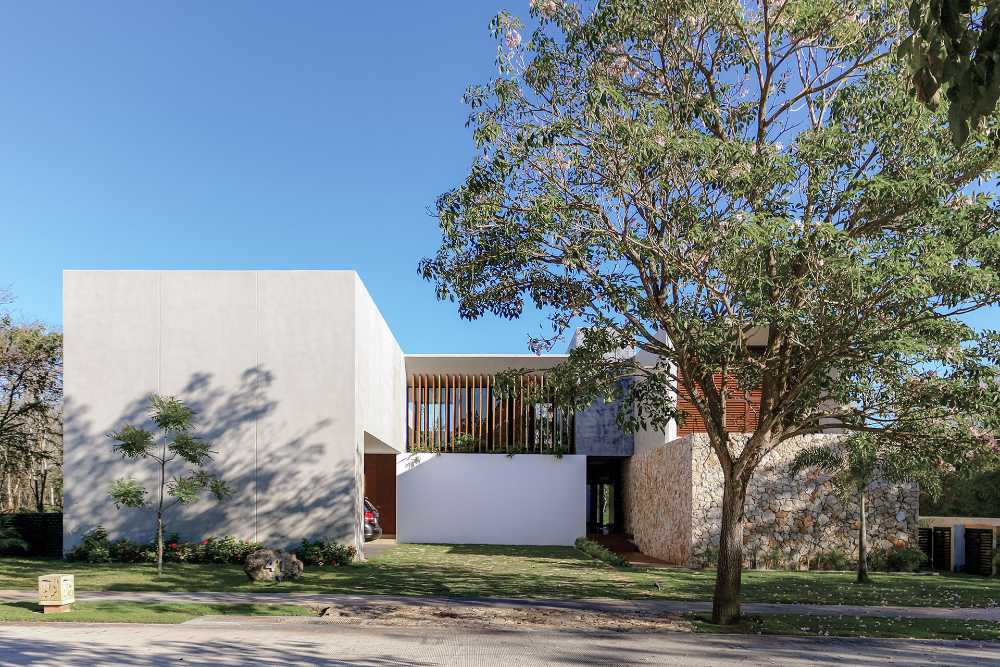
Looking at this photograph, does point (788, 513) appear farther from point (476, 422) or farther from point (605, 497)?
point (605, 497)

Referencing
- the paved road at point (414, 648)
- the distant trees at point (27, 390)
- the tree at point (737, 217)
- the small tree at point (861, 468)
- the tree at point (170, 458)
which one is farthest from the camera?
the distant trees at point (27, 390)

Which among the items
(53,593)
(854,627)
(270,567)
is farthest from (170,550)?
(854,627)

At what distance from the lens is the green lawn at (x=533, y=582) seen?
12.7 metres

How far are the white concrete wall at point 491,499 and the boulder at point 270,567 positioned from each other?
1122 centimetres

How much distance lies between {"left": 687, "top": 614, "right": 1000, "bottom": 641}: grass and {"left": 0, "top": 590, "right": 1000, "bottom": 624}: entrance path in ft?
1.32

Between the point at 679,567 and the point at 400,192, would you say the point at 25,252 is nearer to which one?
the point at 400,192

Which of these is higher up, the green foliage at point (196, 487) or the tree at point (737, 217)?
the tree at point (737, 217)

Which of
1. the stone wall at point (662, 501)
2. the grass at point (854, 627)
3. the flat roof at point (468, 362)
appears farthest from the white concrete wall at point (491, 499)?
the grass at point (854, 627)

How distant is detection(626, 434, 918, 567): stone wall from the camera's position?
661 inches

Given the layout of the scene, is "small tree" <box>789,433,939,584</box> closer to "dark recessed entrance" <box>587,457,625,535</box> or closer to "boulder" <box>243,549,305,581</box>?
"boulder" <box>243,549,305,581</box>

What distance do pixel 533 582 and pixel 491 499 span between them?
35.6ft

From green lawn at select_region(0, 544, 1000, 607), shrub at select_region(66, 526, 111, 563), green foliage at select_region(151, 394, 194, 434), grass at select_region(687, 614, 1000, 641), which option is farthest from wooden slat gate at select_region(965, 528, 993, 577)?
shrub at select_region(66, 526, 111, 563)

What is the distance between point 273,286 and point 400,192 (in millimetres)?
5019

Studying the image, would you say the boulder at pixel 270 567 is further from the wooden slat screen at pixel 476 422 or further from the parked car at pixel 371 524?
the wooden slat screen at pixel 476 422
